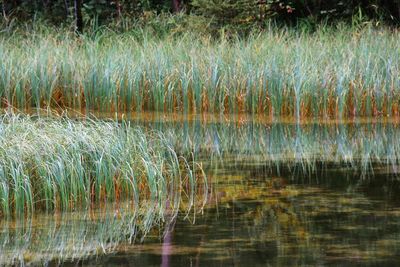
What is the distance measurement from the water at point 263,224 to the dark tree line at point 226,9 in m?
7.05

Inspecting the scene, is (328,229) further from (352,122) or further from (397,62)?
(397,62)

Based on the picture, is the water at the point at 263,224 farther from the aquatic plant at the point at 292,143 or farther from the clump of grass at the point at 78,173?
the clump of grass at the point at 78,173

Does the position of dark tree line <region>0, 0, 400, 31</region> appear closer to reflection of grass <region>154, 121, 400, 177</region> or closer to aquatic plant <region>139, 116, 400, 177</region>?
aquatic plant <region>139, 116, 400, 177</region>

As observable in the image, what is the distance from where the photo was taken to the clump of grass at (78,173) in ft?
19.9

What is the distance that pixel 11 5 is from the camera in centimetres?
2192

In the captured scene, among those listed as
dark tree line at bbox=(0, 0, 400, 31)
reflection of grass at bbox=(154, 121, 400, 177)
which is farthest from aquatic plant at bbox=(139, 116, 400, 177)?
dark tree line at bbox=(0, 0, 400, 31)

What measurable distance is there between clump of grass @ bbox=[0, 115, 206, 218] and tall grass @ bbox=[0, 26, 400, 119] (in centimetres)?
440

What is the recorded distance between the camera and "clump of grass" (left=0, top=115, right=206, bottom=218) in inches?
239

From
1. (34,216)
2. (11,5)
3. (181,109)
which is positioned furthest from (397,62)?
(11,5)

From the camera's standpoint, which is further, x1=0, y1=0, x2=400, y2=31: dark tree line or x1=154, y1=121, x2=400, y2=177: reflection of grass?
x1=0, y1=0, x2=400, y2=31: dark tree line

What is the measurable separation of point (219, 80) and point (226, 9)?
4.80m

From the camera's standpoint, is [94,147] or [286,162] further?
[286,162]

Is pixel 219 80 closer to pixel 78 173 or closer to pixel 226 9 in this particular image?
pixel 226 9

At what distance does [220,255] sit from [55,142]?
74.9 inches
